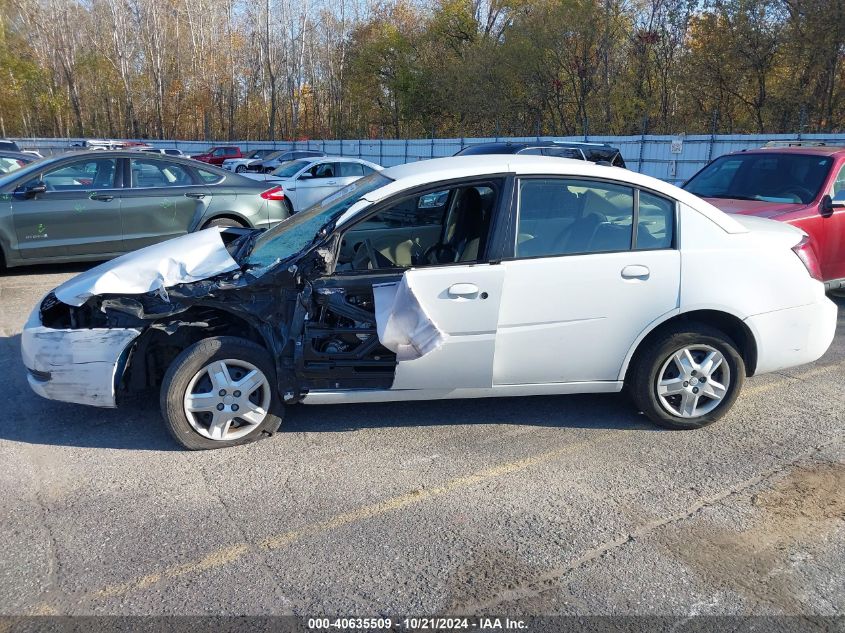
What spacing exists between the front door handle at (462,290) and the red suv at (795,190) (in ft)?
13.5

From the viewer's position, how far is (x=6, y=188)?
27.1ft

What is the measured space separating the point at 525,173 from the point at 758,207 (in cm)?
404

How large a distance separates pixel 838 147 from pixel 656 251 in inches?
200

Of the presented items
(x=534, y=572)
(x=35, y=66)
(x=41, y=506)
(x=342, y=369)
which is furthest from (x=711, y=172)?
(x=35, y=66)

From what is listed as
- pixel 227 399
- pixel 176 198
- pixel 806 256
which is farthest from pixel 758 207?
pixel 176 198

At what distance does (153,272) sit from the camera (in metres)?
4.13

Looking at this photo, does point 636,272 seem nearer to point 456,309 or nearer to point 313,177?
point 456,309

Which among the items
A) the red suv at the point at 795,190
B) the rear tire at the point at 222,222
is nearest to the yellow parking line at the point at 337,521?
the red suv at the point at 795,190

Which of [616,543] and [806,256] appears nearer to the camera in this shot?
[616,543]

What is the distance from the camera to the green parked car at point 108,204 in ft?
27.5

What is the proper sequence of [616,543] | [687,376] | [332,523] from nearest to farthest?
[616,543] → [332,523] → [687,376]

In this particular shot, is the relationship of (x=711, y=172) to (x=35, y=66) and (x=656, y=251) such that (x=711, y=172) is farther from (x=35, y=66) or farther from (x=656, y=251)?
(x=35, y=66)

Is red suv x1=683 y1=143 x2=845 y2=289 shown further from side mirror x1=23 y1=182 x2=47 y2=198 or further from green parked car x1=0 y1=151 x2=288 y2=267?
side mirror x1=23 y1=182 x2=47 y2=198

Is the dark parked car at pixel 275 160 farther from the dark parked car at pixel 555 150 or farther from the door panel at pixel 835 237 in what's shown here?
the door panel at pixel 835 237
